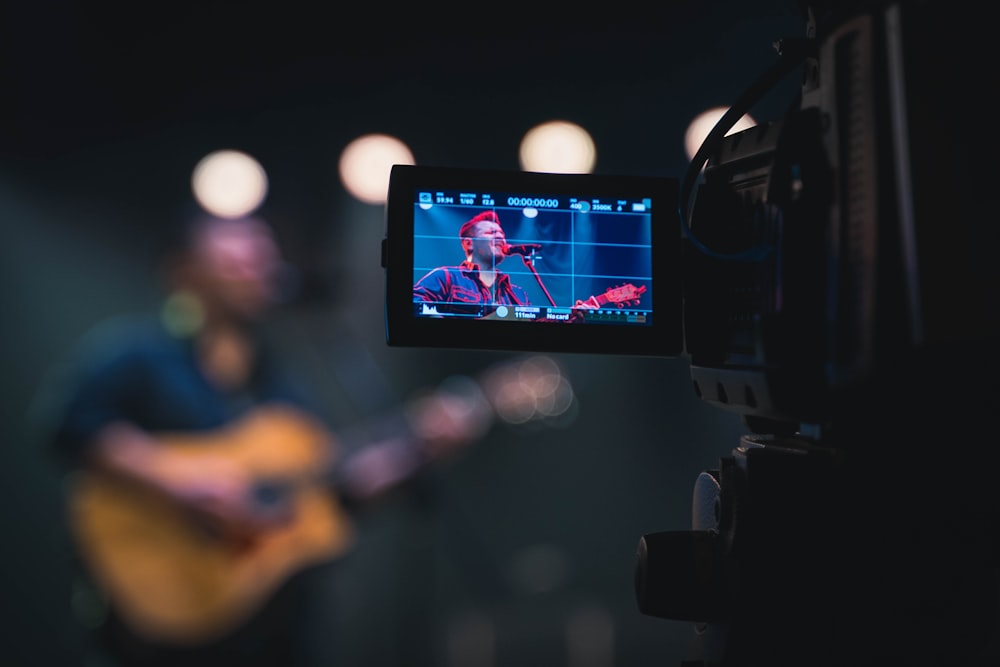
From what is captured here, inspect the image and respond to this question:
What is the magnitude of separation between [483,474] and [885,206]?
2.84m

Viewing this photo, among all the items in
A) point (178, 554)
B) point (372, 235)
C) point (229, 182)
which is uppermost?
point (229, 182)

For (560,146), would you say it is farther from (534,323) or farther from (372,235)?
(534,323)

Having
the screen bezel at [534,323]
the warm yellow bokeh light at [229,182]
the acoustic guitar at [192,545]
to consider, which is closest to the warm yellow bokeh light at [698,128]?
the warm yellow bokeh light at [229,182]

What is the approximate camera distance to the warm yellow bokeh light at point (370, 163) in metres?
3.32

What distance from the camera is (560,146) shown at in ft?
10.8

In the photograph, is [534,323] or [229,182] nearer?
[534,323]

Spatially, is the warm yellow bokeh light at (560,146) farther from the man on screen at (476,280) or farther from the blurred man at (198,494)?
the man on screen at (476,280)

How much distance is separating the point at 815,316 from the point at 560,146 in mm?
2656

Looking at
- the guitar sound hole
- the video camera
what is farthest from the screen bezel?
the guitar sound hole

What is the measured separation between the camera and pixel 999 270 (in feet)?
2.15

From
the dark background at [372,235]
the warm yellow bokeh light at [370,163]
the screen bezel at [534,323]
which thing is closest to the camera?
the screen bezel at [534,323]

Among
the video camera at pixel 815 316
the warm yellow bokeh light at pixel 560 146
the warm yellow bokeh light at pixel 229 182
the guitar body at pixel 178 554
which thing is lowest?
the guitar body at pixel 178 554

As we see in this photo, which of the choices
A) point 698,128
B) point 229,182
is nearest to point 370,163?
point 229,182

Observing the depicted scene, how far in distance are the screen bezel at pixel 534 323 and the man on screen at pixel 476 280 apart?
16mm
